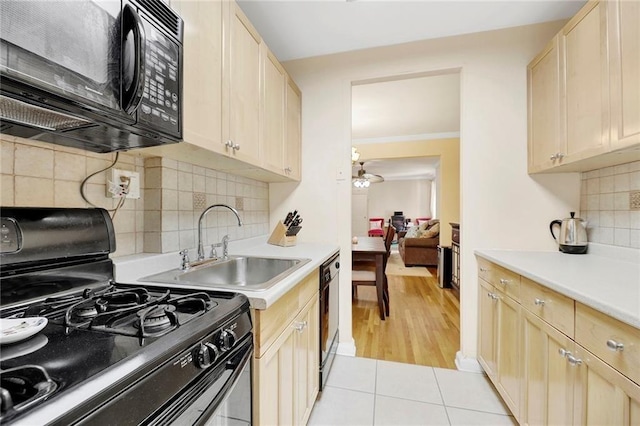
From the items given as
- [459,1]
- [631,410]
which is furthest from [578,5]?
[631,410]

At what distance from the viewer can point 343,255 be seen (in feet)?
7.39

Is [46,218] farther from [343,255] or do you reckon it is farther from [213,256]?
[343,255]

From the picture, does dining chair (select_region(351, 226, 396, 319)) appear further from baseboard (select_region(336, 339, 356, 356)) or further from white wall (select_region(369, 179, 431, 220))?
white wall (select_region(369, 179, 431, 220))

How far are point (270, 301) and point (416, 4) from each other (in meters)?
1.97

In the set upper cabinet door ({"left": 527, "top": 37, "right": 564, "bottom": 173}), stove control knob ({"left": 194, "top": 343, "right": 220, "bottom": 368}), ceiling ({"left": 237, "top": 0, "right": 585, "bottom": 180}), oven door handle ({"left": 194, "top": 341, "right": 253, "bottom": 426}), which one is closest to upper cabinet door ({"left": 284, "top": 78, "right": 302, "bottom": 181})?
ceiling ({"left": 237, "top": 0, "right": 585, "bottom": 180})

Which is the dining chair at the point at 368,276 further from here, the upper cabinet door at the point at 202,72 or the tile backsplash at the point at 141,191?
the upper cabinet door at the point at 202,72

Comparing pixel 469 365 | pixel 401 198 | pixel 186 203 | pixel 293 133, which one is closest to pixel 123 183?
pixel 186 203

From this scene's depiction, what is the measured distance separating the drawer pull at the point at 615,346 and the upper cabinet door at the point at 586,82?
96 centimetres

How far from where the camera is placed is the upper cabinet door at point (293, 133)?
205 centimetres

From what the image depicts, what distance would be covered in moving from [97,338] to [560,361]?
1.51 m

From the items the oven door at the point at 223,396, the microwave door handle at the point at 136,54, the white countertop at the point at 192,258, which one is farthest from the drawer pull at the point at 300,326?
the microwave door handle at the point at 136,54

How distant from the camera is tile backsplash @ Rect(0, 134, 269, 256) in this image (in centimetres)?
84

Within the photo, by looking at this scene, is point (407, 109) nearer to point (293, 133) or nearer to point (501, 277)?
point (293, 133)

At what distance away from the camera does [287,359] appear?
1116 mm
